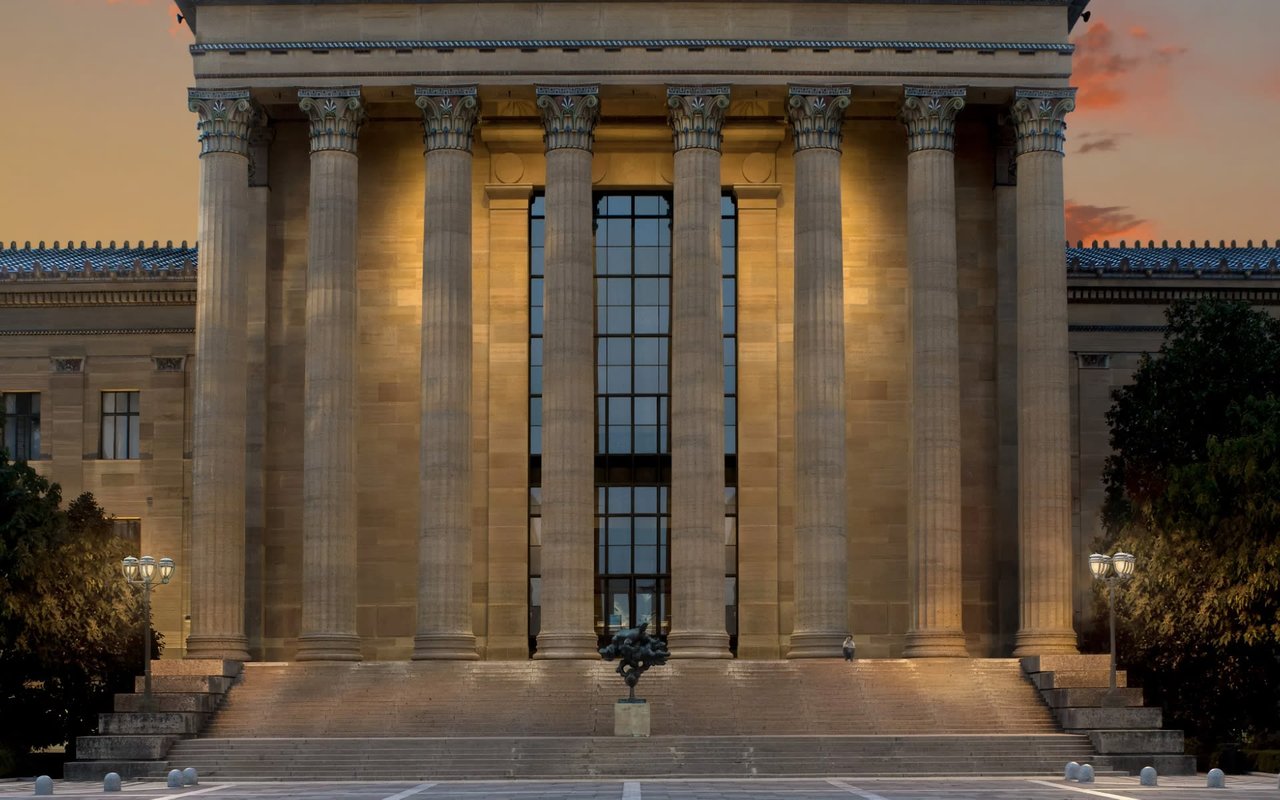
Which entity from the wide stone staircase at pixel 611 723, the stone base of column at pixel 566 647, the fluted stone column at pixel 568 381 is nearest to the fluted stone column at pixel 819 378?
the wide stone staircase at pixel 611 723

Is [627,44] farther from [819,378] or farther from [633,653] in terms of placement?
[633,653]

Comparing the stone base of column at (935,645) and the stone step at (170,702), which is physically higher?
the stone base of column at (935,645)

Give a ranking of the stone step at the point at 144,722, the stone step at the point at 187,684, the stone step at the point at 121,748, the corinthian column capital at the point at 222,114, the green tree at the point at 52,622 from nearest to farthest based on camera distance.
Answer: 1. the stone step at the point at 121,748
2. the stone step at the point at 144,722
3. the green tree at the point at 52,622
4. the stone step at the point at 187,684
5. the corinthian column capital at the point at 222,114

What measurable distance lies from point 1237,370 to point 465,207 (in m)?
26.5

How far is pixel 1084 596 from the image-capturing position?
271ft

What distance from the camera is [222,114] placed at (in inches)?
2985

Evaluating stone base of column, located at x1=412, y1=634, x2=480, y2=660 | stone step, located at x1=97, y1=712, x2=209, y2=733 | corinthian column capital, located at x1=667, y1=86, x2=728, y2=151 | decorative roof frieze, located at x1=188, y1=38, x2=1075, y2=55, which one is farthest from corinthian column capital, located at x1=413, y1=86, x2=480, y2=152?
stone step, located at x1=97, y1=712, x2=209, y2=733

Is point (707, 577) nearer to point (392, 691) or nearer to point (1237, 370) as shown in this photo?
point (392, 691)

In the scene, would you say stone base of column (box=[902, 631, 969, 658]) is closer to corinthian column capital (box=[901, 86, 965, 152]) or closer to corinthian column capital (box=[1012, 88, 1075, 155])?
corinthian column capital (box=[901, 86, 965, 152])

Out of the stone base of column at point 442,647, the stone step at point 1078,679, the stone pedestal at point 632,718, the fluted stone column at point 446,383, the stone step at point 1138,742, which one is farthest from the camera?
the fluted stone column at point 446,383

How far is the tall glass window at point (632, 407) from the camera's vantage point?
79562mm

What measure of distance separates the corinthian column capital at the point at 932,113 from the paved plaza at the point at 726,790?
81.4ft

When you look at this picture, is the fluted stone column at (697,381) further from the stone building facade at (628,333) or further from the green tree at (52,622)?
the green tree at (52,622)

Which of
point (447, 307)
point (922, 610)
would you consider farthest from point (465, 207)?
point (922, 610)
